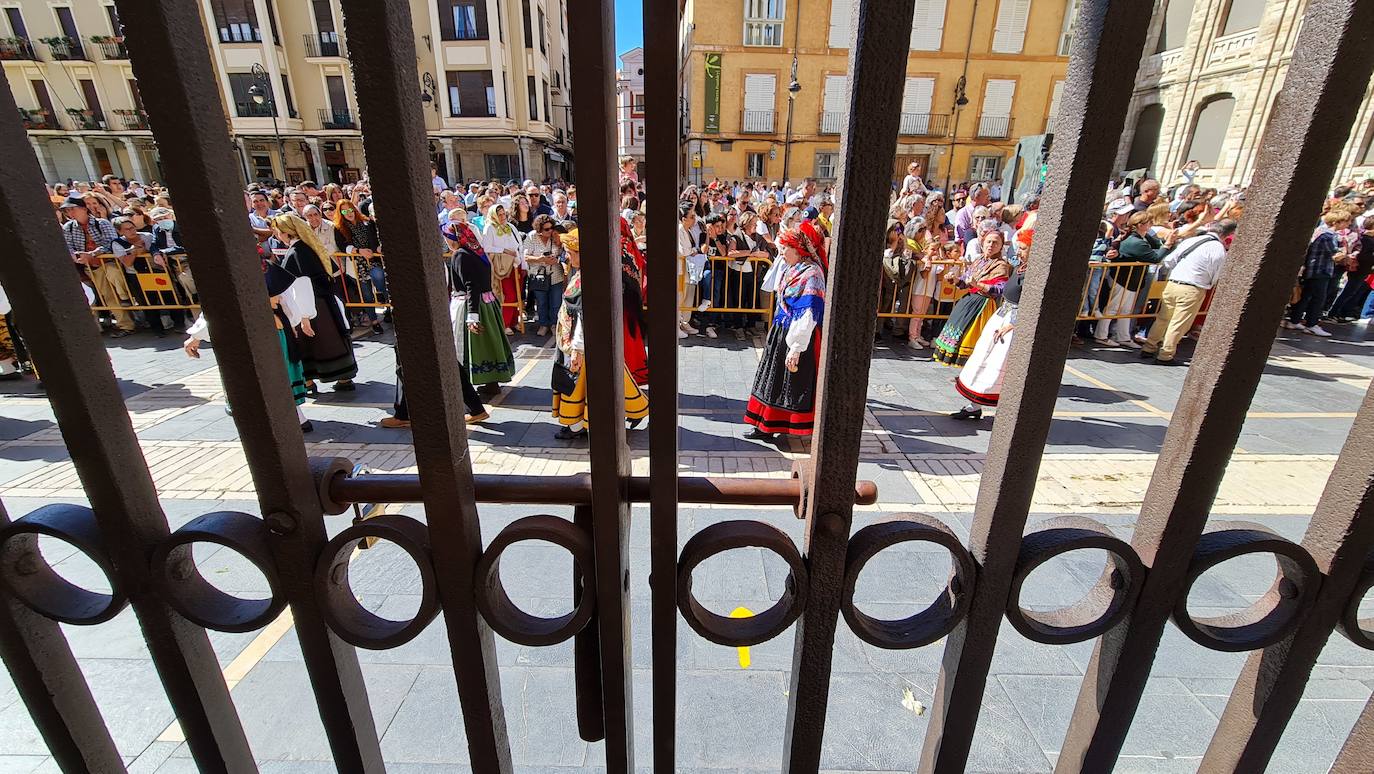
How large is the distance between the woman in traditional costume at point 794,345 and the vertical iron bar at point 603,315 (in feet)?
13.0

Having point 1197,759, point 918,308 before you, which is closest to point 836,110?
point 918,308

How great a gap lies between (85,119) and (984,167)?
4741 cm

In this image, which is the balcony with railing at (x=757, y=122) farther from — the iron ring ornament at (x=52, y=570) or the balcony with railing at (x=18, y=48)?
the balcony with railing at (x=18, y=48)

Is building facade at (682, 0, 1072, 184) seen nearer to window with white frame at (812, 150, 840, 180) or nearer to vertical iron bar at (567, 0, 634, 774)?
window with white frame at (812, 150, 840, 180)

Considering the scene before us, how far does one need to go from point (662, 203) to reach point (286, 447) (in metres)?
0.64

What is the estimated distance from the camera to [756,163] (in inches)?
1223

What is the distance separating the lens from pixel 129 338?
8.40 m

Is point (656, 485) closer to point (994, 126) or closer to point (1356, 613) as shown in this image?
point (1356, 613)

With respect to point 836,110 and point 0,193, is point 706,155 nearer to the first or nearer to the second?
point 836,110

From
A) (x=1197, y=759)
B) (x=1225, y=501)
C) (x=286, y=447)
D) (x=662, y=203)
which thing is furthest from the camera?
(x=1225, y=501)

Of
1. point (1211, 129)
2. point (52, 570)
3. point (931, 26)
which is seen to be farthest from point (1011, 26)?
point (52, 570)

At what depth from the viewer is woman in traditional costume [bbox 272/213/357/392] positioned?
5395 millimetres

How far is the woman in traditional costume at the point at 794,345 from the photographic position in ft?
15.6

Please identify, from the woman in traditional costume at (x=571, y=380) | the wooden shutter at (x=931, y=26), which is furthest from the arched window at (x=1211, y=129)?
the woman in traditional costume at (x=571, y=380)
